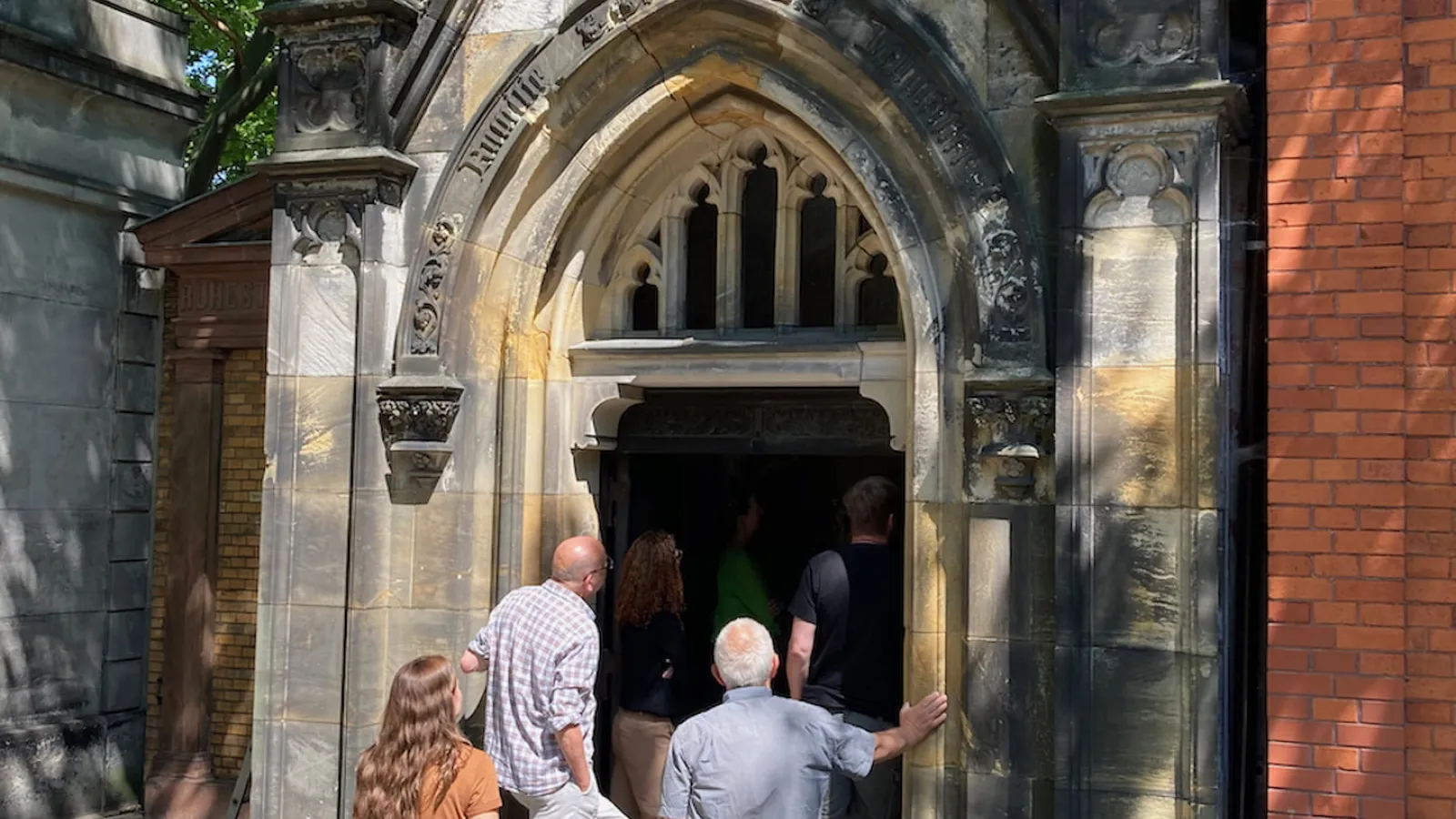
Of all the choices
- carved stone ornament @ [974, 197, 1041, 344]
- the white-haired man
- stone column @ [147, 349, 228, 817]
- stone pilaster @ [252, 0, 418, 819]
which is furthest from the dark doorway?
stone column @ [147, 349, 228, 817]

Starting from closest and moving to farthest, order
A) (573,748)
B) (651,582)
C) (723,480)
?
(573,748) < (651,582) < (723,480)

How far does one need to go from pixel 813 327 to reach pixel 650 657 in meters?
1.83

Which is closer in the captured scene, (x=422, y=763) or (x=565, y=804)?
(x=422, y=763)

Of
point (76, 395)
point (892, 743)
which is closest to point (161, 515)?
point (76, 395)

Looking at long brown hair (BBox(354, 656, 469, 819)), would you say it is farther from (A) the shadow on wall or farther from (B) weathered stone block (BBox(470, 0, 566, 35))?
(A) the shadow on wall

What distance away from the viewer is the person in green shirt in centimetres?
774

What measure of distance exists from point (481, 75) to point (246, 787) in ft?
14.3

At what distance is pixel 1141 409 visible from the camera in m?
5.55

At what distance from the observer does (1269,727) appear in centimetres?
527

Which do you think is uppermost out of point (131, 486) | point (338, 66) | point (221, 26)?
point (221, 26)

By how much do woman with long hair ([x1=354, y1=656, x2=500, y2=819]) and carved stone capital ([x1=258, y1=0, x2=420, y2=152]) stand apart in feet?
11.3

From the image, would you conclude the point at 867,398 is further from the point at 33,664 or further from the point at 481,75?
the point at 33,664

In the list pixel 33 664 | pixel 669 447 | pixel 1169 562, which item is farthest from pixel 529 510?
pixel 33 664

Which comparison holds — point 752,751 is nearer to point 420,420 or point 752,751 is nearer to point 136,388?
point 420,420
